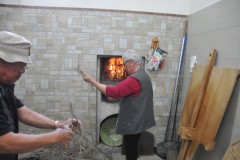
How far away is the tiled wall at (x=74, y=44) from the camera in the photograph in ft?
9.27

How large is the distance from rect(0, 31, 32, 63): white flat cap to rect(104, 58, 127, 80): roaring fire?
2.05 metres

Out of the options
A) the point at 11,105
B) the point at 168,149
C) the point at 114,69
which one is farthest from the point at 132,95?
the point at 11,105

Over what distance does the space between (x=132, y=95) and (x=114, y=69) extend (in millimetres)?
999

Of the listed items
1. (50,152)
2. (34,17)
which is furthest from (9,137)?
(34,17)

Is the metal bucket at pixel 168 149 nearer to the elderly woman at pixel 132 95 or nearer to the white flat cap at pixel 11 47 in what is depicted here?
the elderly woman at pixel 132 95

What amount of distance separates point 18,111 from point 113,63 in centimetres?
184

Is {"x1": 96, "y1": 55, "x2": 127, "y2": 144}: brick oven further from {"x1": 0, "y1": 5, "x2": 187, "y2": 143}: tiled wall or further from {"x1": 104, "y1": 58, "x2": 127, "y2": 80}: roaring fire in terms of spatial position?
{"x1": 0, "y1": 5, "x2": 187, "y2": 143}: tiled wall

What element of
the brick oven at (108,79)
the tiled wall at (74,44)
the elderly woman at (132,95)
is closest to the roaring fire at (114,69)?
the brick oven at (108,79)

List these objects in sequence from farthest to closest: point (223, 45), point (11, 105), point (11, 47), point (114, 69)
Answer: point (114, 69) → point (223, 45) → point (11, 105) → point (11, 47)

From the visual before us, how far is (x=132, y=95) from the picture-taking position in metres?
2.24

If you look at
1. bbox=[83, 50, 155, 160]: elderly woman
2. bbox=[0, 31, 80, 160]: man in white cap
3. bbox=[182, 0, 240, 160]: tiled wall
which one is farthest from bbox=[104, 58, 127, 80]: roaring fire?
bbox=[0, 31, 80, 160]: man in white cap

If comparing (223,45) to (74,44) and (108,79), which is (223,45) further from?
(74,44)

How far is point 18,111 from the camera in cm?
146

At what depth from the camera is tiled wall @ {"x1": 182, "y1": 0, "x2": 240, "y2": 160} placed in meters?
1.96
